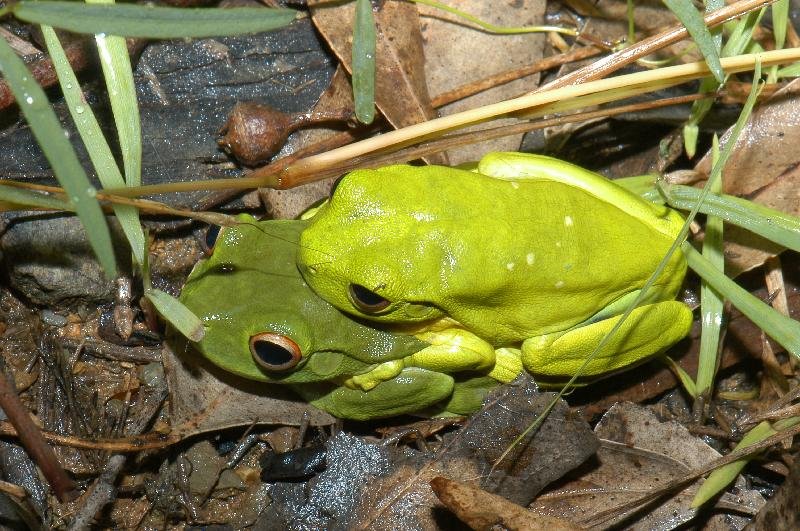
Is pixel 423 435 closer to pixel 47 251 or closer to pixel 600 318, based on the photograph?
pixel 600 318

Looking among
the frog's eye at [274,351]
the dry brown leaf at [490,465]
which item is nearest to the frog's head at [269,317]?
the frog's eye at [274,351]

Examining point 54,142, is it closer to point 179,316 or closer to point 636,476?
point 179,316

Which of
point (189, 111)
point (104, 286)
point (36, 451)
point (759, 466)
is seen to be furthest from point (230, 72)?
point (759, 466)

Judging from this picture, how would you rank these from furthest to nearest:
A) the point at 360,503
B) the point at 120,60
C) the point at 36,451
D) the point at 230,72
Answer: the point at 230,72 → the point at 360,503 → the point at 120,60 → the point at 36,451

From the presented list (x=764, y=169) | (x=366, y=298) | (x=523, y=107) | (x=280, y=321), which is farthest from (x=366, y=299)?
(x=764, y=169)

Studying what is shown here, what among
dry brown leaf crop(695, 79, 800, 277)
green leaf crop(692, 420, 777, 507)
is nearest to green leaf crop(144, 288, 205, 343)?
green leaf crop(692, 420, 777, 507)

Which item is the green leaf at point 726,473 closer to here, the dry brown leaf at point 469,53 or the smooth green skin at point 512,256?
the smooth green skin at point 512,256
